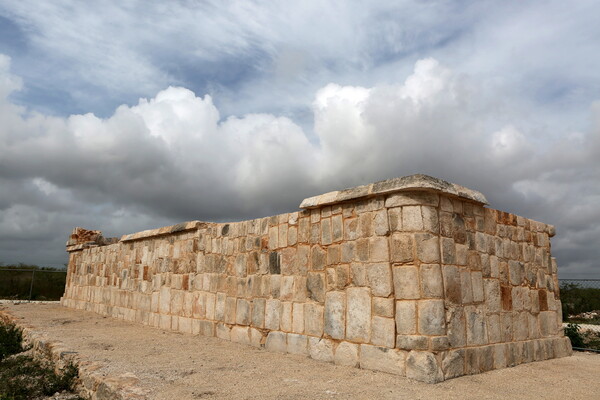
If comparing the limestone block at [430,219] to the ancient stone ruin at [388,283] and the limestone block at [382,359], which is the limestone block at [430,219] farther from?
the limestone block at [382,359]

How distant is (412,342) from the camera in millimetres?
4617

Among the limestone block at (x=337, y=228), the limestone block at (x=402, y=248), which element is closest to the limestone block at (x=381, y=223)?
the limestone block at (x=402, y=248)

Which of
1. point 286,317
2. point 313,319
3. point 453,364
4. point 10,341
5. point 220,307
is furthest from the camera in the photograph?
point 10,341

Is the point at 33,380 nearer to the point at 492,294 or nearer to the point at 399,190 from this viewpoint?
the point at 399,190

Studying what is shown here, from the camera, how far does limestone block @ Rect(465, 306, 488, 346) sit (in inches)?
202

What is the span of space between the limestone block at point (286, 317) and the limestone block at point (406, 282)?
196cm

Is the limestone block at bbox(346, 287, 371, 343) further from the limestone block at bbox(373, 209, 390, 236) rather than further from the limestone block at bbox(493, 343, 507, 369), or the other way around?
the limestone block at bbox(493, 343, 507, 369)

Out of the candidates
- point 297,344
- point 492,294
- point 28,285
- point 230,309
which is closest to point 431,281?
point 492,294

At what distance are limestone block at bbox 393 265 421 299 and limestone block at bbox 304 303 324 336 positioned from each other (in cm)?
129

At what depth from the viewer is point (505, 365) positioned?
18.2 ft

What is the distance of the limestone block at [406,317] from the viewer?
4.68 m

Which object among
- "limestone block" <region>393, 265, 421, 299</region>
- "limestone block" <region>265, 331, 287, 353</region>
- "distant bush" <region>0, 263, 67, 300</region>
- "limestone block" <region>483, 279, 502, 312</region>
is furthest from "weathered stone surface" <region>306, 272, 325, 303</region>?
"distant bush" <region>0, 263, 67, 300</region>

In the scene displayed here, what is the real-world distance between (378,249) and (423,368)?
1.36 meters

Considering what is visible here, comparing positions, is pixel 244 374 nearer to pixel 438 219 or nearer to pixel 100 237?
pixel 438 219
